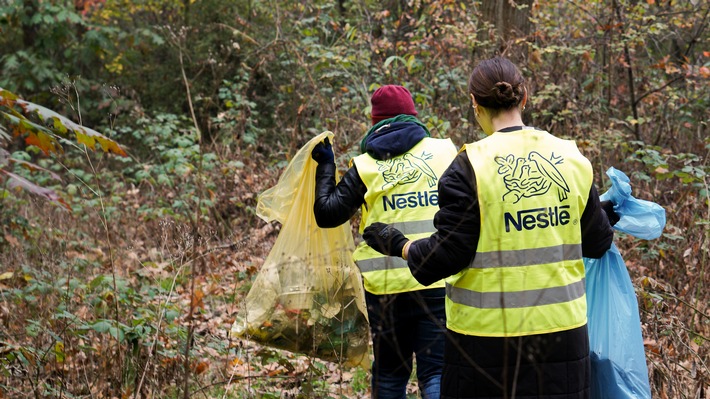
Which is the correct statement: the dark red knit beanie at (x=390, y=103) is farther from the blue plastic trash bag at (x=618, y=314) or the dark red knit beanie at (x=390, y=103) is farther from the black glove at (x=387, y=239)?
the blue plastic trash bag at (x=618, y=314)

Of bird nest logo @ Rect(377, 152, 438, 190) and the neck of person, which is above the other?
the neck of person

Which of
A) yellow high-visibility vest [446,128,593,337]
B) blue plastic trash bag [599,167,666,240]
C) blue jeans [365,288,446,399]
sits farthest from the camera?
blue jeans [365,288,446,399]

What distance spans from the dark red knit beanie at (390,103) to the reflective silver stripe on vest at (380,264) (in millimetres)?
690

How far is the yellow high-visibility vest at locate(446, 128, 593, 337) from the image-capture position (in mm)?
2332

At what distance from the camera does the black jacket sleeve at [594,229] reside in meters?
2.51

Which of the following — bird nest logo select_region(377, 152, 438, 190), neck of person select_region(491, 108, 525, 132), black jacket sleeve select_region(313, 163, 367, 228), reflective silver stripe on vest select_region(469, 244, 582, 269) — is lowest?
reflective silver stripe on vest select_region(469, 244, 582, 269)

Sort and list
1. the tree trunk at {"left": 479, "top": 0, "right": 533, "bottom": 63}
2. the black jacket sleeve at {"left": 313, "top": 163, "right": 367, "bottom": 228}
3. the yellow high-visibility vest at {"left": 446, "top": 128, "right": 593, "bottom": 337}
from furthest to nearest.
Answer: the tree trunk at {"left": 479, "top": 0, "right": 533, "bottom": 63} < the black jacket sleeve at {"left": 313, "top": 163, "right": 367, "bottom": 228} < the yellow high-visibility vest at {"left": 446, "top": 128, "right": 593, "bottom": 337}

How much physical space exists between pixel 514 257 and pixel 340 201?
1.20 meters

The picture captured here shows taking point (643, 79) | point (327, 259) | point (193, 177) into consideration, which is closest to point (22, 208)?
point (193, 177)

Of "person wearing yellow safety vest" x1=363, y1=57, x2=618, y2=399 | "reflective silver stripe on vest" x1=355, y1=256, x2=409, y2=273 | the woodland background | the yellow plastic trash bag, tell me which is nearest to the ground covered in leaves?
the woodland background

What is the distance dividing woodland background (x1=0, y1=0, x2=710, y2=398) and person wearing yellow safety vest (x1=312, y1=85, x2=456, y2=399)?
36 centimetres

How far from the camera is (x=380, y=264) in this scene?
129 inches

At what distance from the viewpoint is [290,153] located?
7.59 metres

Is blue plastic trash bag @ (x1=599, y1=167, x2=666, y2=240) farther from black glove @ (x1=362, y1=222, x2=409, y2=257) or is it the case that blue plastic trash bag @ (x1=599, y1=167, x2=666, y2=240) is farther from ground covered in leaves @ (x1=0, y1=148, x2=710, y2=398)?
black glove @ (x1=362, y1=222, x2=409, y2=257)
